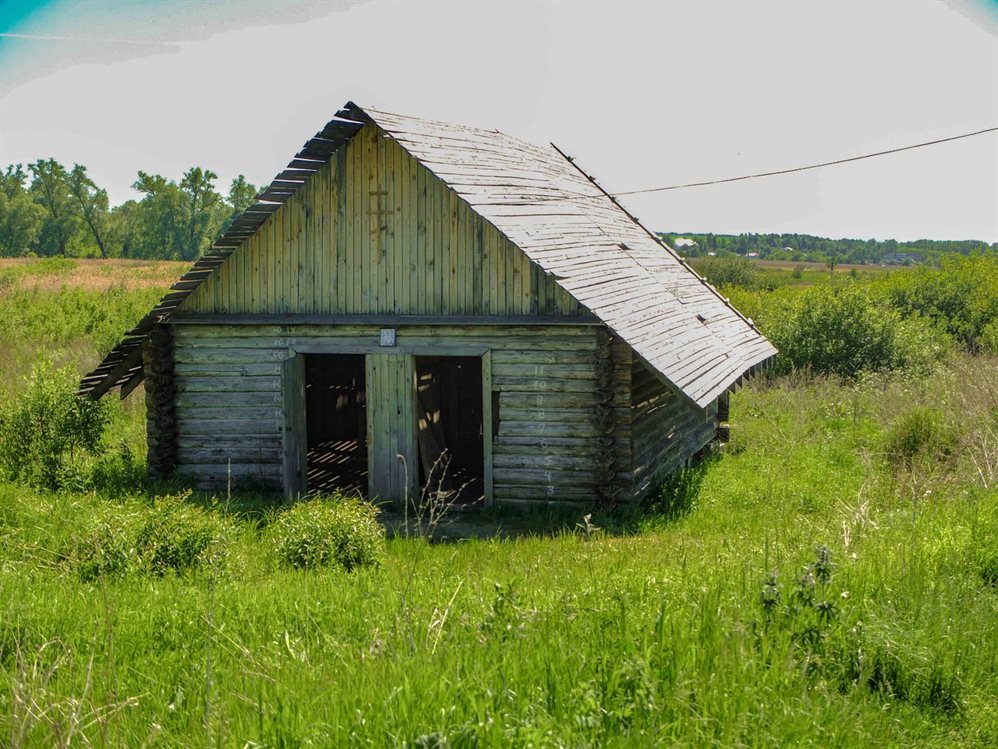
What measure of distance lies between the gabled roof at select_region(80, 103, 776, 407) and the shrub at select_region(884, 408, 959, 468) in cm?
247

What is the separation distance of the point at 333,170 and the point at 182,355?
131 inches

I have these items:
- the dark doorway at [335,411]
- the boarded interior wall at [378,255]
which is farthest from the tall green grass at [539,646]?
the dark doorway at [335,411]

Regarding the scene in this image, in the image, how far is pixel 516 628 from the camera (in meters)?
5.28

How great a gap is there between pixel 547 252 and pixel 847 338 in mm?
15968

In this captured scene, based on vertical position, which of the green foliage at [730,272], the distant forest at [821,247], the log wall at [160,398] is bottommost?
the log wall at [160,398]

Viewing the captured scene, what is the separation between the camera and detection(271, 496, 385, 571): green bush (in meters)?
8.37

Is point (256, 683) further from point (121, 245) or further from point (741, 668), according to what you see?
point (121, 245)

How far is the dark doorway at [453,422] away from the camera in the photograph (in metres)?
13.5

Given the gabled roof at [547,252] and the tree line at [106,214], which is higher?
the tree line at [106,214]

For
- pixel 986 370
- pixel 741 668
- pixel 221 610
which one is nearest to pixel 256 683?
pixel 221 610

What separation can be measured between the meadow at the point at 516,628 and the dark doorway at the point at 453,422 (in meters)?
2.05

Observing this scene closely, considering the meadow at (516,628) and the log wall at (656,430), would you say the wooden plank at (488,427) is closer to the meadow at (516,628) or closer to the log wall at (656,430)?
the meadow at (516,628)

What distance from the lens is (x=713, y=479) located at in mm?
14227

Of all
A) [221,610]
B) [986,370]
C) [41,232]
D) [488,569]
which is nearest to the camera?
[221,610]
